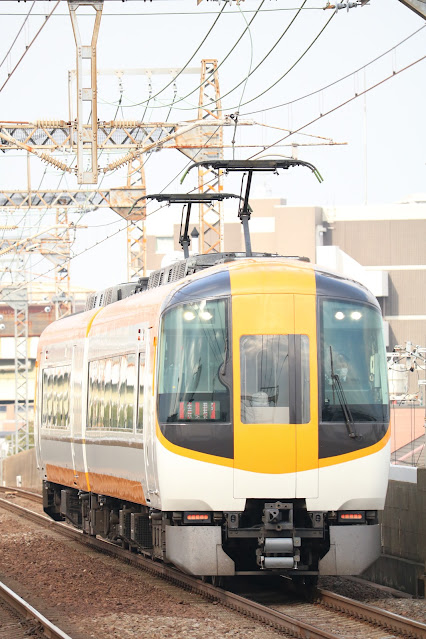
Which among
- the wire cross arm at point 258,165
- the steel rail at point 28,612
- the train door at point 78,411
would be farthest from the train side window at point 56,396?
the wire cross arm at point 258,165

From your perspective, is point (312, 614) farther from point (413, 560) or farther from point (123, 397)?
point (123, 397)

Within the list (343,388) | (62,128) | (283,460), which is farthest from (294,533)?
(62,128)

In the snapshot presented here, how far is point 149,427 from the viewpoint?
12.7 metres

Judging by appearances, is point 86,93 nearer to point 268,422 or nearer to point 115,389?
point 115,389

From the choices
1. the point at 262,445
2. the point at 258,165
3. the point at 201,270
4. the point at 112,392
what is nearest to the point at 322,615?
the point at 262,445

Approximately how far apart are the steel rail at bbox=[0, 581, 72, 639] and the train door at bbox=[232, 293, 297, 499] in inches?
83.3

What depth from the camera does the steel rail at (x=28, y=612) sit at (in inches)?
412

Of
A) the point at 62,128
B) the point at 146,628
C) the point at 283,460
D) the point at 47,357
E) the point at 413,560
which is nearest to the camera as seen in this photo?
the point at 146,628

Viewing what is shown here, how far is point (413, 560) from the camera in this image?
1348 cm

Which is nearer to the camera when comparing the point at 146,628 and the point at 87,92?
the point at 146,628

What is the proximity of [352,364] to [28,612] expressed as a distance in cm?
385

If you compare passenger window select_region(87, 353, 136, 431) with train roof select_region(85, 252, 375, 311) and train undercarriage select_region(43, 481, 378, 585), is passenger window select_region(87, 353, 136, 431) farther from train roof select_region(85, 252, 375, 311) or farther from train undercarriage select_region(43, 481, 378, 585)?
train undercarriage select_region(43, 481, 378, 585)

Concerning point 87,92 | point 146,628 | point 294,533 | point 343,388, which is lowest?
point 146,628

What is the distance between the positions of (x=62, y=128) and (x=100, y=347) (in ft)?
44.4
